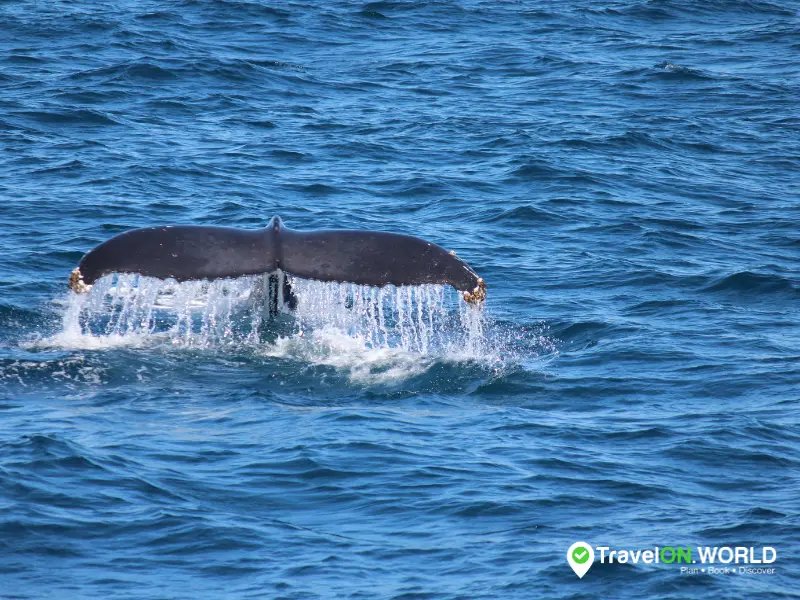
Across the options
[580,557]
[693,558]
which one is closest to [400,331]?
[580,557]

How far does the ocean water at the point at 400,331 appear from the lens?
8.12 m

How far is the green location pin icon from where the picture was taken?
7777 millimetres

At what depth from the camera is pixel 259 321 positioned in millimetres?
12312

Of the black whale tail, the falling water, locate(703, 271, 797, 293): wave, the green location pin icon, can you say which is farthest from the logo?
locate(703, 271, 797, 293): wave

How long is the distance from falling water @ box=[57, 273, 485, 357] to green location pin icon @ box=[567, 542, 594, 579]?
11.9 ft

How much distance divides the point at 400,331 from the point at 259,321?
4.74 feet

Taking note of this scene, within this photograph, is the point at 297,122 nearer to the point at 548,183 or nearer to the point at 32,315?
the point at 548,183

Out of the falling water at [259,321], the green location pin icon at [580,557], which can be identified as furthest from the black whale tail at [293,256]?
the green location pin icon at [580,557]

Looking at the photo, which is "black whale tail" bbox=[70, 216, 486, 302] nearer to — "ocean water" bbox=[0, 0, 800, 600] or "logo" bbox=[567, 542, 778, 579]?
"ocean water" bbox=[0, 0, 800, 600]

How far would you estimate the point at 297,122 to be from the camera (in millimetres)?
22484

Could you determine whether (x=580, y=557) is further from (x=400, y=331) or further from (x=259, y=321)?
(x=259, y=321)

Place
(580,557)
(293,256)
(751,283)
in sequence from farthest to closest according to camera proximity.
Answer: (751,283) < (293,256) < (580,557)

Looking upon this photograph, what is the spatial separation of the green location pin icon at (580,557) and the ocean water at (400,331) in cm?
7

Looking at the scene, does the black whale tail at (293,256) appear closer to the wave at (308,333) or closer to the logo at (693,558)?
the wave at (308,333)
